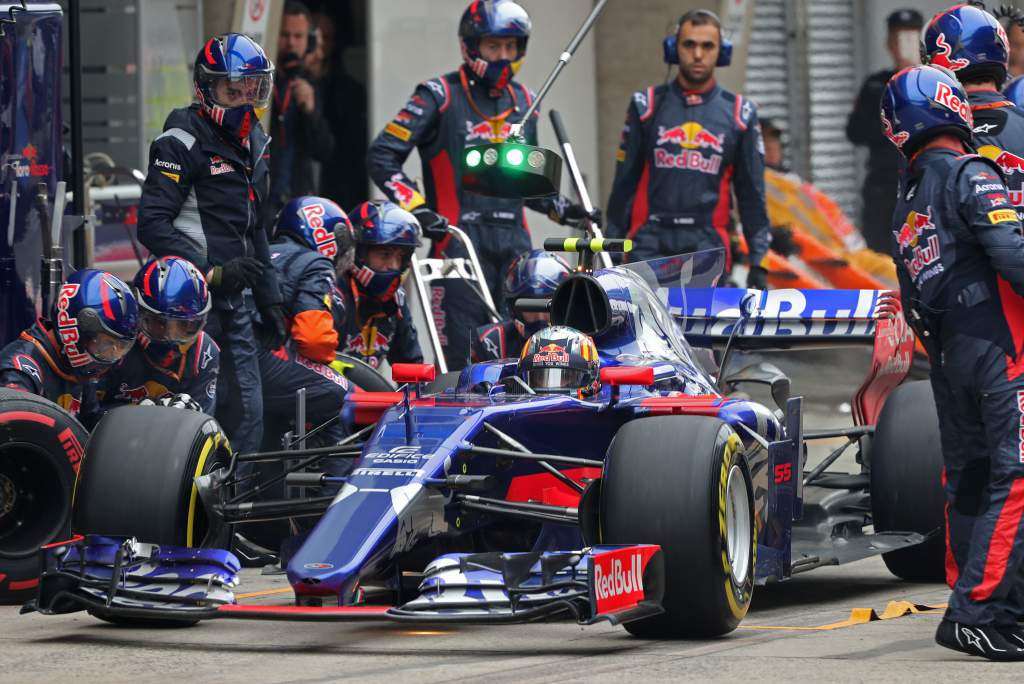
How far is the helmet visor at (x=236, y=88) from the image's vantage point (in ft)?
33.1

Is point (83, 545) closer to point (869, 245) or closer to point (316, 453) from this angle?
point (316, 453)

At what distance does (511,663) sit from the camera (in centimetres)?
667

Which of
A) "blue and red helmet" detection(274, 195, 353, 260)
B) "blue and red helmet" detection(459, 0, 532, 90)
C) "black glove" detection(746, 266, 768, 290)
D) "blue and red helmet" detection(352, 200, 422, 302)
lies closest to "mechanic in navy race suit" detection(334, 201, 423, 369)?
"blue and red helmet" detection(352, 200, 422, 302)

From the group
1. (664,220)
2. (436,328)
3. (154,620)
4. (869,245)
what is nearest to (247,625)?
(154,620)

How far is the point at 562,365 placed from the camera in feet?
26.6

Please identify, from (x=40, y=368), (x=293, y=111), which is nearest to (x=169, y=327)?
(x=40, y=368)

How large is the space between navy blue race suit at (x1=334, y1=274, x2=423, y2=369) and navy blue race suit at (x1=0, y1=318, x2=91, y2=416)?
7.93 feet

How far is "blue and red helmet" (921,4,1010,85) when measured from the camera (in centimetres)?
864

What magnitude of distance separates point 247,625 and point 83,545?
0.70 metres

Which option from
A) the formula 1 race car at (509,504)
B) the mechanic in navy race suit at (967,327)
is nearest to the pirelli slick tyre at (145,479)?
the formula 1 race car at (509,504)

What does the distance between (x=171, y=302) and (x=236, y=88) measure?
134 cm

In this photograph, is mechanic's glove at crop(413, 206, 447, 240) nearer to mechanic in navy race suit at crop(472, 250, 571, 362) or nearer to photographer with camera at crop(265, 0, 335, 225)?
mechanic in navy race suit at crop(472, 250, 571, 362)

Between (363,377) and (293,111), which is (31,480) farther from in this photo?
(293,111)

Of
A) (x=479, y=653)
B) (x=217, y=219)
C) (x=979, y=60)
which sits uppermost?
(x=979, y=60)
